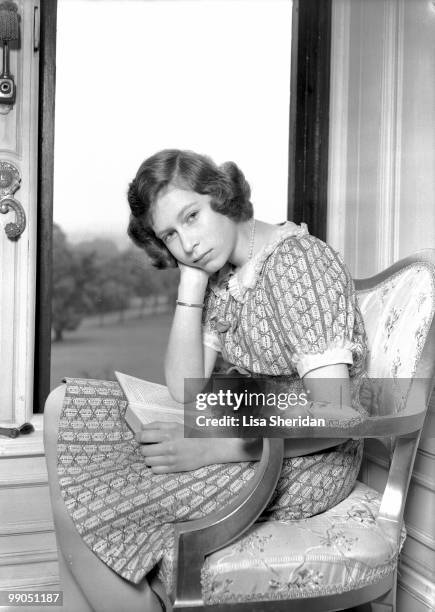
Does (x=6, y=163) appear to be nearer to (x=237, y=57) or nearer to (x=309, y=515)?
(x=237, y=57)

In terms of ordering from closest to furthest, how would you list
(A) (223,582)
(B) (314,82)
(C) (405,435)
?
(A) (223,582)
(C) (405,435)
(B) (314,82)

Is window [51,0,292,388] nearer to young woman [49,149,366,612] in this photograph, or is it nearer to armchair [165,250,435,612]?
young woman [49,149,366,612]

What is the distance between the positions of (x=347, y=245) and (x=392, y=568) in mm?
1257

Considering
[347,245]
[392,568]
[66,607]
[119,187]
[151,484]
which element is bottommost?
[66,607]

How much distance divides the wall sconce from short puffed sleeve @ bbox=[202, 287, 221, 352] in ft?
3.05

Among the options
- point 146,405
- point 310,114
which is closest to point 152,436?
point 146,405

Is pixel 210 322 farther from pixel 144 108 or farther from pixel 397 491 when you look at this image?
pixel 144 108

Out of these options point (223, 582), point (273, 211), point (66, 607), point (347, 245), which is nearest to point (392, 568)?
point (223, 582)

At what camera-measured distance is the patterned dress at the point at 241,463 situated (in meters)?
1.25

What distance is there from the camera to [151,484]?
1.31 meters

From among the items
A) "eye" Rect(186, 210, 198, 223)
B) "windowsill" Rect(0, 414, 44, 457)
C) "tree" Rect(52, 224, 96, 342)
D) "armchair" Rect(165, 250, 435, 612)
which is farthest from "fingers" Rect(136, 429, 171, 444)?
"tree" Rect(52, 224, 96, 342)

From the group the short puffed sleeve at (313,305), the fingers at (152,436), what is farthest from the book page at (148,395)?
the short puffed sleeve at (313,305)

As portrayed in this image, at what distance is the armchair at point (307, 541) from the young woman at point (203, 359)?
2.3 inches

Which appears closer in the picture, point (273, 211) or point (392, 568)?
point (392, 568)
